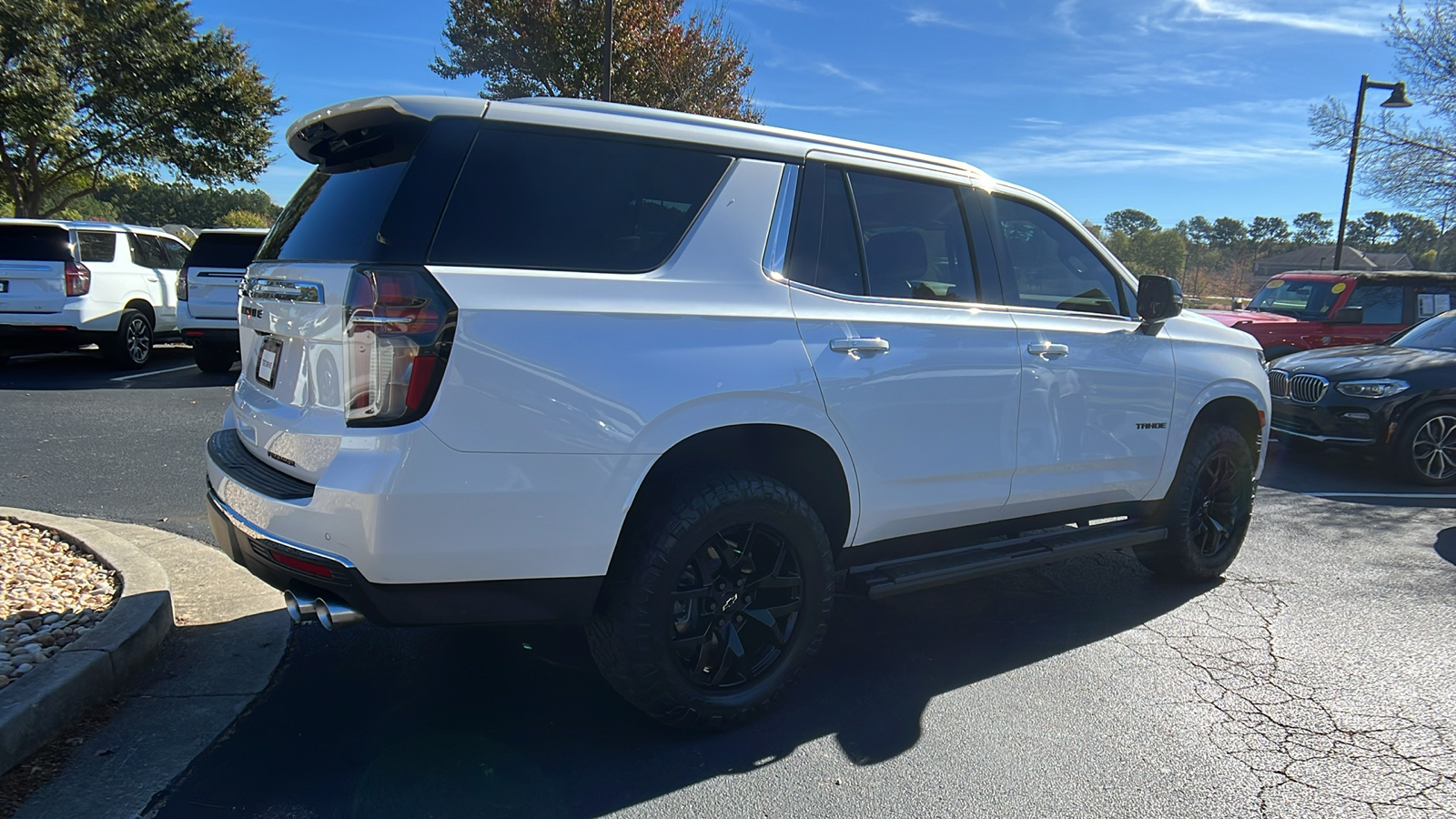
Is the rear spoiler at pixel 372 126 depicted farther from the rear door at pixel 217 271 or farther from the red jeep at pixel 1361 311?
the red jeep at pixel 1361 311

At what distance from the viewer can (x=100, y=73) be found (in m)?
20.2

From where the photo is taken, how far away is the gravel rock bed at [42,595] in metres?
3.28

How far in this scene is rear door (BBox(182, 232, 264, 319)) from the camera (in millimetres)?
10750

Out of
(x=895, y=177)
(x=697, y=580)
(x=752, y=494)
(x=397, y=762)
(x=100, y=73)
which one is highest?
(x=100, y=73)

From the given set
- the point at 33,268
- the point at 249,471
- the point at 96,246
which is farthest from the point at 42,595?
the point at 96,246

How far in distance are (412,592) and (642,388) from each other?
865 millimetres

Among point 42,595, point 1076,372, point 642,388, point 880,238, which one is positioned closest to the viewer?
point 642,388

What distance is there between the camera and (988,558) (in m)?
3.82

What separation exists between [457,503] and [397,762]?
0.96 meters

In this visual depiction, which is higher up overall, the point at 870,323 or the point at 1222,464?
the point at 870,323

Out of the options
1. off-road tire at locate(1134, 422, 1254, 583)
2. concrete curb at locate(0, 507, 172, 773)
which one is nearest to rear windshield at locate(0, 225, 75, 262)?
concrete curb at locate(0, 507, 172, 773)

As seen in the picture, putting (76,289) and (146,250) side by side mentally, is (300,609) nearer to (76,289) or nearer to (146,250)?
(76,289)

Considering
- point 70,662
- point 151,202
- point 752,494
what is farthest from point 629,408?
point 151,202

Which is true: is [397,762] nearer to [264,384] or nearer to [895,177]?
[264,384]
